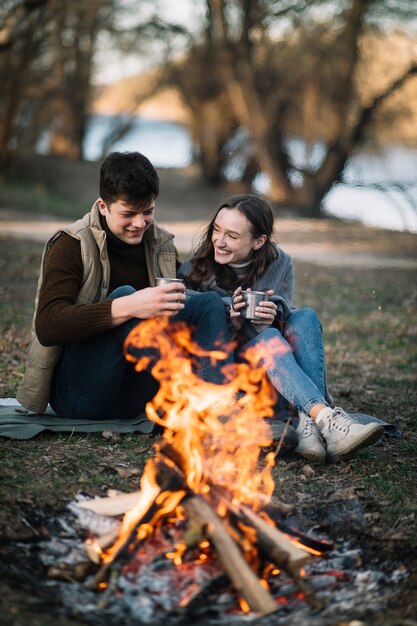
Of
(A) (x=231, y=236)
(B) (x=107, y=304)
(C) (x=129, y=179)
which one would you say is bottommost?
(B) (x=107, y=304)

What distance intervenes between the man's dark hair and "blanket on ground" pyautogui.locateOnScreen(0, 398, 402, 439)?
1.17 m

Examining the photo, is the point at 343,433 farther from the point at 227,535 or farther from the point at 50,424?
the point at 50,424

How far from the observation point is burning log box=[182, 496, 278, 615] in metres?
2.61

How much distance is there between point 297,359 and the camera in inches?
165

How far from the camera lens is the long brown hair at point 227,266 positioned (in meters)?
4.36

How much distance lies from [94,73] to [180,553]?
2140 centimetres

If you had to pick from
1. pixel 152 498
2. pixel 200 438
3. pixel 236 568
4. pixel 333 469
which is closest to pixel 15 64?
pixel 200 438

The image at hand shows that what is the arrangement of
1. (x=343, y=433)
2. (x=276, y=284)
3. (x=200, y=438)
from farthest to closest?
(x=276, y=284) < (x=343, y=433) < (x=200, y=438)

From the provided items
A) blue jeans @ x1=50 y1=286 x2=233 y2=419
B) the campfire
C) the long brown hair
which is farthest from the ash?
the long brown hair

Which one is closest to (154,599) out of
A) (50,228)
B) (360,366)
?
(360,366)

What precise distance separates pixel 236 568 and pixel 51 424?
68.2 inches

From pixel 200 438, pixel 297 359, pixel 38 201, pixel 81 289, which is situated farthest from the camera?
pixel 38 201

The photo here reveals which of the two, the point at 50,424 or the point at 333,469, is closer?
the point at 333,469

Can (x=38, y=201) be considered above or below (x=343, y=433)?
above
